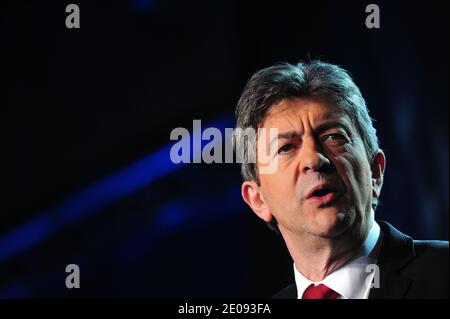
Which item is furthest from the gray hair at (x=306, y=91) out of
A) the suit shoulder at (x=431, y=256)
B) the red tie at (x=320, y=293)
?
the red tie at (x=320, y=293)

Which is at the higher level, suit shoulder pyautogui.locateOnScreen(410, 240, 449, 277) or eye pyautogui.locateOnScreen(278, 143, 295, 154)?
eye pyautogui.locateOnScreen(278, 143, 295, 154)

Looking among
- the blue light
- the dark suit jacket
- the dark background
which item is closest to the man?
the dark suit jacket

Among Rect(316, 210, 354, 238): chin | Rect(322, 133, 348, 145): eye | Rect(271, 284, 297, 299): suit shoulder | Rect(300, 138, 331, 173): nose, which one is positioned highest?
Rect(322, 133, 348, 145): eye

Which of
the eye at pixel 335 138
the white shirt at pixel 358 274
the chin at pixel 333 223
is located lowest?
the white shirt at pixel 358 274

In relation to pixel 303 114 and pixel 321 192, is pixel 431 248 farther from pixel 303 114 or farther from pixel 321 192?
pixel 303 114

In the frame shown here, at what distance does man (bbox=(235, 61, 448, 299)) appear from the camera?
1.78m

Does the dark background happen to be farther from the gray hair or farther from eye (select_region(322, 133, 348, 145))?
eye (select_region(322, 133, 348, 145))

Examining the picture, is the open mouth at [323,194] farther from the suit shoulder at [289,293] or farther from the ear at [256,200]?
the suit shoulder at [289,293]

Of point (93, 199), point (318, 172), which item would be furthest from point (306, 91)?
point (93, 199)

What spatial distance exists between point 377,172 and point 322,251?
350 mm

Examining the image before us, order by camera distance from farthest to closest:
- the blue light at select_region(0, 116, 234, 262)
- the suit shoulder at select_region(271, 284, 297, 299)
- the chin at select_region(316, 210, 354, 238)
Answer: the blue light at select_region(0, 116, 234, 262) < the suit shoulder at select_region(271, 284, 297, 299) < the chin at select_region(316, 210, 354, 238)

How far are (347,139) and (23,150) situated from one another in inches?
60.0

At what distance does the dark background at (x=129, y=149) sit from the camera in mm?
2633

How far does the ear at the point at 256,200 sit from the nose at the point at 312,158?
312 millimetres
